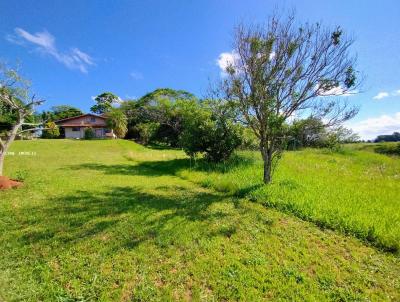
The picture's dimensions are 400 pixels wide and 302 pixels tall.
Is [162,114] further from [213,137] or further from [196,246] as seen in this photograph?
[196,246]

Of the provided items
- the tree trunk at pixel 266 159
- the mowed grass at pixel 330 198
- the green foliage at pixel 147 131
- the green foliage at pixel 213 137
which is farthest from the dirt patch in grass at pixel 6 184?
the green foliage at pixel 147 131

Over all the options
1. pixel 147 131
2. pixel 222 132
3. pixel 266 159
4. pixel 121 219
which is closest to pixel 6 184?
pixel 121 219

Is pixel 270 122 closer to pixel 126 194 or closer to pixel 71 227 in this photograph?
pixel 126 194

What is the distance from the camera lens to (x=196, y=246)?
4539 mm

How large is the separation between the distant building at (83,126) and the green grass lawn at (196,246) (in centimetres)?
3946

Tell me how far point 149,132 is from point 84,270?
35.7 m

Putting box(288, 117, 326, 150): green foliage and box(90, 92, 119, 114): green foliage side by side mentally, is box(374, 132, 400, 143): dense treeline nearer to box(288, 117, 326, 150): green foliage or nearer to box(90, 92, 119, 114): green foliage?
box(288, 117, 326, 150): green foliage

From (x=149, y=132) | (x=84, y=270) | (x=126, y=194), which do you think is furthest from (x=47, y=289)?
(x=149, y=132)

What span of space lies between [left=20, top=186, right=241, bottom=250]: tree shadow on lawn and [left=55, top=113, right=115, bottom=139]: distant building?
130 feet

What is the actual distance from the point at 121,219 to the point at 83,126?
4480 cm

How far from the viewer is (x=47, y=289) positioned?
3311 mm

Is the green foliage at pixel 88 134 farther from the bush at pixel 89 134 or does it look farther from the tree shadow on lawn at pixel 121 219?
the tree shadow on lawn at pixel 121 219

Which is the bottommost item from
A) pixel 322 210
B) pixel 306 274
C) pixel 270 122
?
pixel 306 274

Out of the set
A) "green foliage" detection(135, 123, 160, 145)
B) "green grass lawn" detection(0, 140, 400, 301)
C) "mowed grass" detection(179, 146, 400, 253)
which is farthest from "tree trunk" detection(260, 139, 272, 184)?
"green foliage" detection(135, 123, 160, 145)
